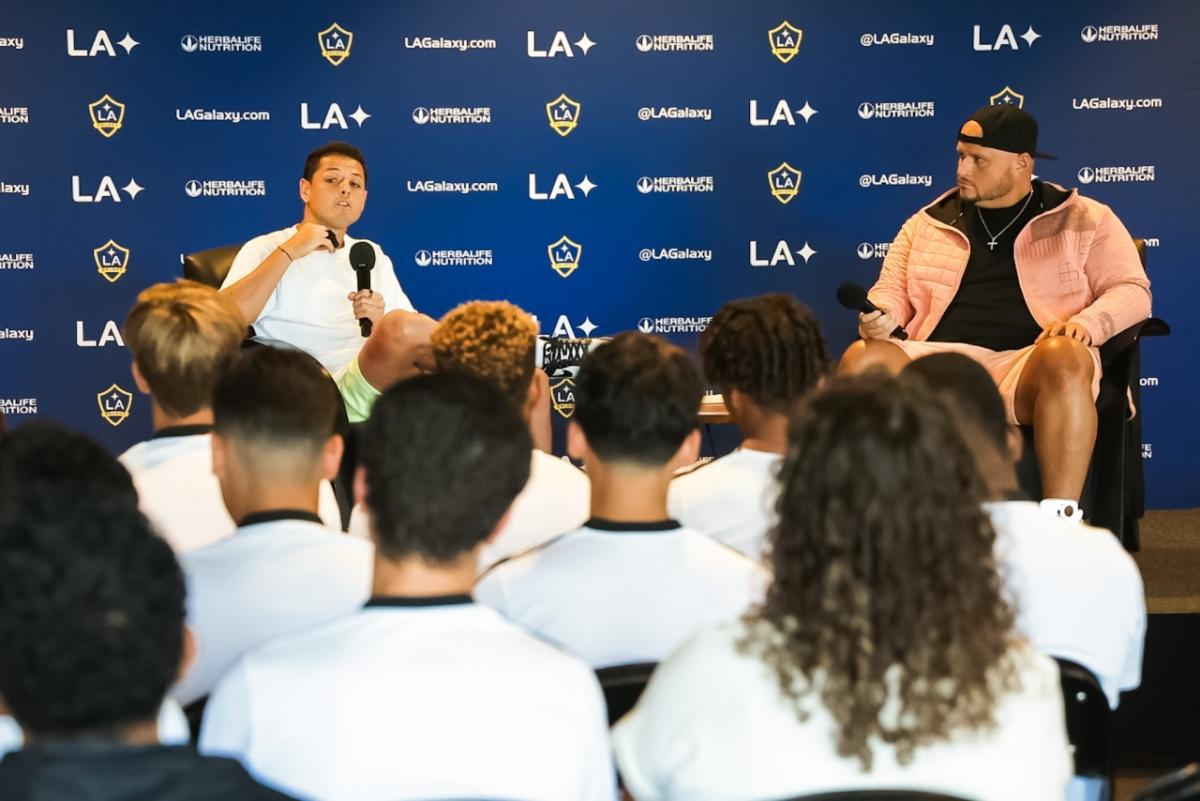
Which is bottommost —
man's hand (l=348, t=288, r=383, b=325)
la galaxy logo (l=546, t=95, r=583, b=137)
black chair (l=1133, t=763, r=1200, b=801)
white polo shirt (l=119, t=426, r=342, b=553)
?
black chair (l=1133, t=763, r=1200, b=801)

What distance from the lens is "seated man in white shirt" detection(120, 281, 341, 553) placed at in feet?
7.86

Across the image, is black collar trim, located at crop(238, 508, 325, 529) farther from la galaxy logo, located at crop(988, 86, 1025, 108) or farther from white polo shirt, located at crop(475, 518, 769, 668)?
la galaxy logo, located at crop(988, 86, 1025, 108)

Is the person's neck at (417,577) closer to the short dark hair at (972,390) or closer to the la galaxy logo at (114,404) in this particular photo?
the short dark hair at (972,390)

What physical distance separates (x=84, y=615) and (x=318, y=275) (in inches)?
145

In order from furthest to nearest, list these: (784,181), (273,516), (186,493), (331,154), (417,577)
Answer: (784,181)
(331,154)
(186,493)
(273,516)
(417,577)

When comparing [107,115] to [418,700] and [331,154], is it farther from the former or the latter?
[418,700]

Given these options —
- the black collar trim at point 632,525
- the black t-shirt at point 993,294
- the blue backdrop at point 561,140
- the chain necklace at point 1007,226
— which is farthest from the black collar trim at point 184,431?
the blue backdrop at point 561,140

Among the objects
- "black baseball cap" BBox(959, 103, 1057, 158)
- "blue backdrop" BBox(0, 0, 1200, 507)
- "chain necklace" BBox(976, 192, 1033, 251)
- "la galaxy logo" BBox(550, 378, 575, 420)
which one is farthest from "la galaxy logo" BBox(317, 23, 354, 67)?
"chain necklace" BBox(976, 192, 1033, 251)

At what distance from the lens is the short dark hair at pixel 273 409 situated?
2041 mm

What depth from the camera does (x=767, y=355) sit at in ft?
8.63

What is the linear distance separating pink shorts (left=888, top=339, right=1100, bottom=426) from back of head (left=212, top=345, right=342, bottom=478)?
90.4 inches

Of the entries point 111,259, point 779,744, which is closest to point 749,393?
point 779,744

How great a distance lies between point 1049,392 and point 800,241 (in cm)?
211

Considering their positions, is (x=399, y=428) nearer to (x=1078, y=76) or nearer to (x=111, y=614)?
(x=111, y=614)
